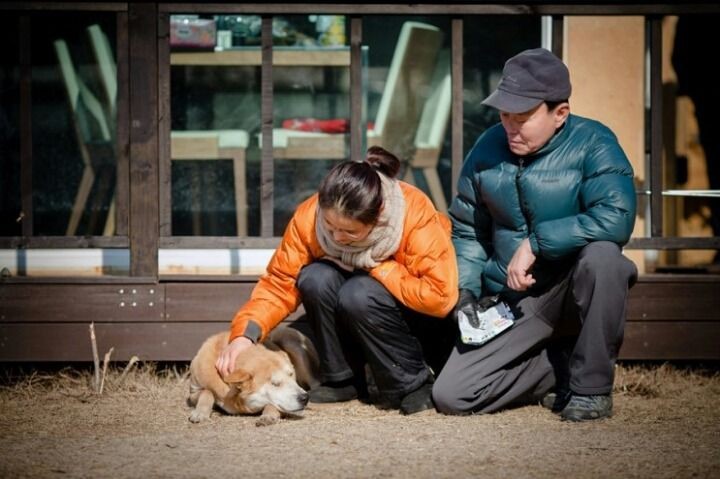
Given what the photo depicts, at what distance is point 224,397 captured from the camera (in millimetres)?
4652

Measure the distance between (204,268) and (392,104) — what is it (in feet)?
5.00

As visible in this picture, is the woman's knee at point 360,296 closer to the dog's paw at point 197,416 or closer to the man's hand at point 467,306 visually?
the man's hand at point 467,306

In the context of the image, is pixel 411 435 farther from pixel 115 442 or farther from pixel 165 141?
pixel 165 141

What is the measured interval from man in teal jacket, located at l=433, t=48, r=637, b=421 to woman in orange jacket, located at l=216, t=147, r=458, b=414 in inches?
8.2

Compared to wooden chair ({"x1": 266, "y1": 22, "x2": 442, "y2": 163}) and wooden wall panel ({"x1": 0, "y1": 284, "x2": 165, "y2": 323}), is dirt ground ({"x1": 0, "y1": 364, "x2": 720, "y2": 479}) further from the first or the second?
wooden chair ({"x1": 266, "y1": 22, "x2": 442, "y2": 163})

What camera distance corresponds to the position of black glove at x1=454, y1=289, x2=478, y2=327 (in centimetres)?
458

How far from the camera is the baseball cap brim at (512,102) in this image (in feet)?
14.4

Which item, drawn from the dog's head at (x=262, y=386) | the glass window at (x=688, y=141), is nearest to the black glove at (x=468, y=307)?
the dog's head at (x=262, y=386)

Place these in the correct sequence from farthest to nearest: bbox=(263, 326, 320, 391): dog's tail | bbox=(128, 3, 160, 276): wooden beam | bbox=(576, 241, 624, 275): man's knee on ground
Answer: bbox=(128, 3, 160, 276): wooden beam < bbox=(263, 326, 320, 391): dog's tail < bbox=(576, 241, 624, 275): man's knee on ground

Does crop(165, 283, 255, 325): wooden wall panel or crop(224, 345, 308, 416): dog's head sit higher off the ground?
crop(165, 283, 255, 325): wooden wall panel

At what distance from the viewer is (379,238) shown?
177 inches

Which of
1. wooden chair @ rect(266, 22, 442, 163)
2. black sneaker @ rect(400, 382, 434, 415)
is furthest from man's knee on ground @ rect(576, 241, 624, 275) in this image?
wooden chair @ rect(266, 22, 442, 163)

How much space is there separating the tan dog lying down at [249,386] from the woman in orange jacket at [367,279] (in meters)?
0.11

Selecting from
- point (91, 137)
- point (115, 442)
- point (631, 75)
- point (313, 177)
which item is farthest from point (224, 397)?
point (631, 75)
